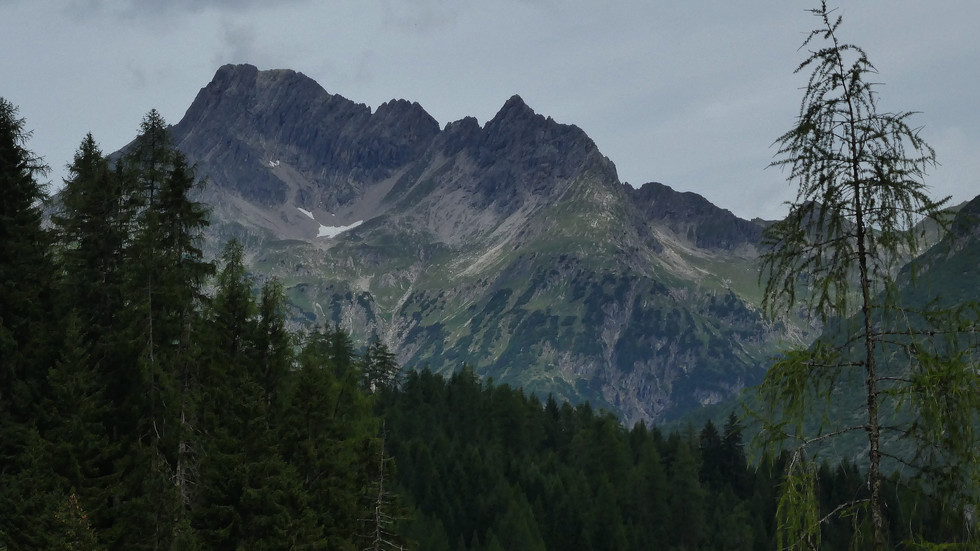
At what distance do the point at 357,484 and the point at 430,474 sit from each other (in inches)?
1715

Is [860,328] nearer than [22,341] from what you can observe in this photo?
Yes

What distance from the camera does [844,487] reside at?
129750 mm

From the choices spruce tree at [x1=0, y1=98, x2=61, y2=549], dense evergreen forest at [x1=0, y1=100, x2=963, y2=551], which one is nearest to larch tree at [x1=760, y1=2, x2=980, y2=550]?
dense evergreen forest at [x1=0, y1=100, x2=963, y2=551]

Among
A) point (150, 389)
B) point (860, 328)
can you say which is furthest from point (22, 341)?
point (860, 328)

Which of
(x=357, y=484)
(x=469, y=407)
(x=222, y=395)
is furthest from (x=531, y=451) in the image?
(x=222, y=395)

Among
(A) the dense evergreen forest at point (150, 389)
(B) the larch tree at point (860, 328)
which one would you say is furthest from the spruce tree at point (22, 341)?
(B) the larch tree at point (860, 328)

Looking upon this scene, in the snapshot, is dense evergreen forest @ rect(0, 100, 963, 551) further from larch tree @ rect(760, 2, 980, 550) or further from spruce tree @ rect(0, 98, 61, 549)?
larch tree @ rect(760, 2, 980, 550)

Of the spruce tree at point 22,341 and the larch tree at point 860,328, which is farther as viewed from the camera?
the spruce tree at point 22,341

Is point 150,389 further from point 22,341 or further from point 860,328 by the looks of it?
point 860,328

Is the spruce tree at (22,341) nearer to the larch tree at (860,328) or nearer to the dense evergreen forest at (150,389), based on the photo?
the dense evergreen forest at (150,389)

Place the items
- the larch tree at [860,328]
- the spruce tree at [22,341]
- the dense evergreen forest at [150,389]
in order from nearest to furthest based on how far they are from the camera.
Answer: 1. the larch tree at [860,328]
2. the spruce tree at [22,341]
3. the dense evergreen forest at [150,389]

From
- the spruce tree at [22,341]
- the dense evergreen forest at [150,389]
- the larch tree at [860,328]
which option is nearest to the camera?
the larch tree at [860,328]

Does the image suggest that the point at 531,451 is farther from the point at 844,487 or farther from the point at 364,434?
the point at 364,434

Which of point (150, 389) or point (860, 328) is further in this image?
point (150, 389)
